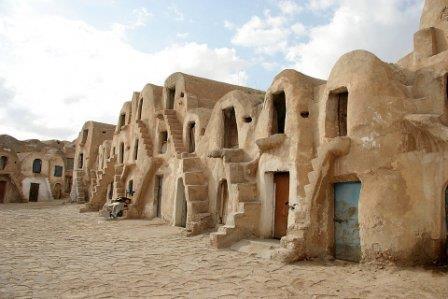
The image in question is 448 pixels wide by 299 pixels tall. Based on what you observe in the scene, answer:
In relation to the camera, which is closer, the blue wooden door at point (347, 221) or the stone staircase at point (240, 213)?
the blue wooden door at point (347, 221)

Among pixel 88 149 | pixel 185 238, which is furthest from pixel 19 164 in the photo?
pixel 185 238

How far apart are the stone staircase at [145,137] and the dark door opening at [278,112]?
10678mm

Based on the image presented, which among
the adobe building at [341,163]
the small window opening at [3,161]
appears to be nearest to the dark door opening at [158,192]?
the adobe building at [341,163]

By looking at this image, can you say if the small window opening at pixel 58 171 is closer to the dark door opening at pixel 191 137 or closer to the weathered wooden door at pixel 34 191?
the weathered wooden door at pixel 34 191

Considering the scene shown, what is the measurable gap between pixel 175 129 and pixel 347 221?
1218 cm

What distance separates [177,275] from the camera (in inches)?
301

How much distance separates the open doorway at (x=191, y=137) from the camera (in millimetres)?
18109

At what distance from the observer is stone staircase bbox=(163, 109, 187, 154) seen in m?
18.1

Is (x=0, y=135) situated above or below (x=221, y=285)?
above

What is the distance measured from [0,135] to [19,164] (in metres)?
4.33

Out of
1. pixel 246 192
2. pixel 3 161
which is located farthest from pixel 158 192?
pixel 3 161

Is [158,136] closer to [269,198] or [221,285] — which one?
[269,198]

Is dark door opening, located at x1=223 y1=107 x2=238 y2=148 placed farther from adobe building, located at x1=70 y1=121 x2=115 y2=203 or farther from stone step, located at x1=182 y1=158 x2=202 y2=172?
adobe building, located at x1=70 y1=121 x2=115 y2=203

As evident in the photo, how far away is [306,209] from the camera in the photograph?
9.04 meters
